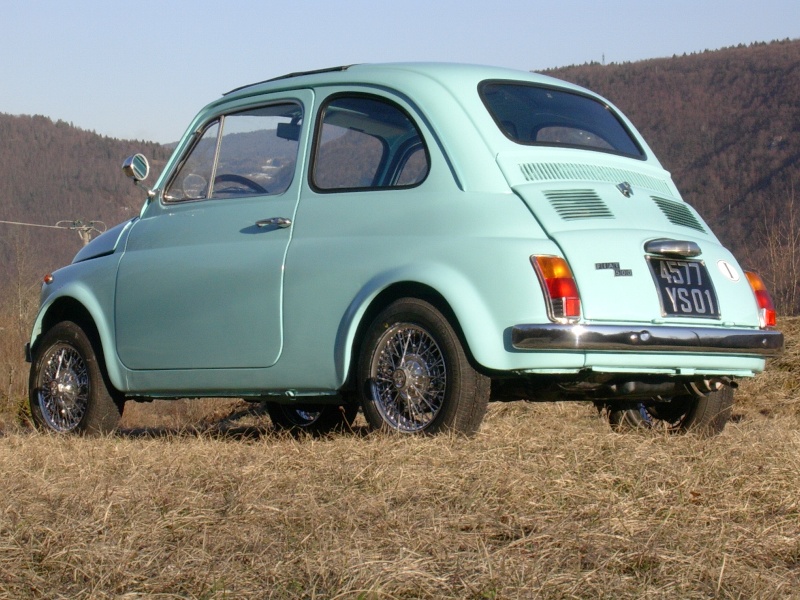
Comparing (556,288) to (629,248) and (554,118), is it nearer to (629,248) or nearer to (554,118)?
(629,248)

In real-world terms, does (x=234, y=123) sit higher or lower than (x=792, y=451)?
higher

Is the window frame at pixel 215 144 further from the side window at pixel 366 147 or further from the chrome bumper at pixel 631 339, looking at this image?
the chrome bumper at pixel 631 339

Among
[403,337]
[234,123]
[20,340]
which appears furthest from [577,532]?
[20,340]

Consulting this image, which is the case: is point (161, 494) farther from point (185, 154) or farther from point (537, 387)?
point (185, 154)

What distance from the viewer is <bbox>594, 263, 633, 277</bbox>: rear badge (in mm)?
5195

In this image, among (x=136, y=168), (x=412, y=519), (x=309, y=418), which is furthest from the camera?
(x=309, y=418)

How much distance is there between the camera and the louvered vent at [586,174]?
563cm

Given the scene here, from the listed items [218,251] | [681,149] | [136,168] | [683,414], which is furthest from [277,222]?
[681,149]

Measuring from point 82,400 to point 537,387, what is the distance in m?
2.98

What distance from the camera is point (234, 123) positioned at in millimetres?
6949

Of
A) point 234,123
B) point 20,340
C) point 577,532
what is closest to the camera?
point 577,532

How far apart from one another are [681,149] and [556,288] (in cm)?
8018

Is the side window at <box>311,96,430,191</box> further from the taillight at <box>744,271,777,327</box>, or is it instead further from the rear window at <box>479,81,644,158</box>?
the taillight at <box>744,271,777,327</box>

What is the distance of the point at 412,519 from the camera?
358 centimetres
